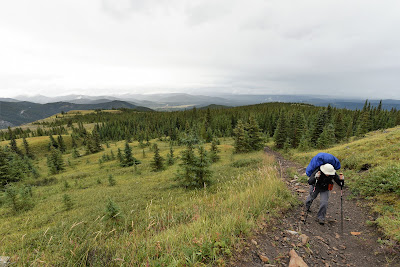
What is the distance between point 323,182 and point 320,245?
2.31 m

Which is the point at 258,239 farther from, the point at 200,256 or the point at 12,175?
the point at 12,175

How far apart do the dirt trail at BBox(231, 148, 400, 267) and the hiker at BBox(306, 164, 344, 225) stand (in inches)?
16.8

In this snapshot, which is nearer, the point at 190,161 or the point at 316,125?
the point at 190,161

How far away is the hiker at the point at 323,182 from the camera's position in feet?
18.2

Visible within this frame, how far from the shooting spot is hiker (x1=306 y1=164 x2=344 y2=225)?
5.55 meters

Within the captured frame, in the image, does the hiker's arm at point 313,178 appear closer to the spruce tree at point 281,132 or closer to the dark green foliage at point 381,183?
the dark green foliage at point 381,183

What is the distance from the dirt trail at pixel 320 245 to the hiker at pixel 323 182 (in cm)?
43

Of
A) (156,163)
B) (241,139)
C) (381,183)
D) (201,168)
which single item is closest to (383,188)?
(381,183)

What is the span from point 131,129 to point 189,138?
112665 mm

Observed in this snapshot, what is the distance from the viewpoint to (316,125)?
3978 cm

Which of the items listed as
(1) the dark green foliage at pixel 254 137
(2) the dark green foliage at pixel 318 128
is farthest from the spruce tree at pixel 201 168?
(2) the dark green foliage at pixel 318 128

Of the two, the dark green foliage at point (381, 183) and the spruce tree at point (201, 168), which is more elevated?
the dark green foliage at point (381, 183)

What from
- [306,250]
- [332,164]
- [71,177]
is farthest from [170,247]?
[71,177]

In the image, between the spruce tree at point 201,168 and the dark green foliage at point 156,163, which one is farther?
the dark green foliage at point 156,163
